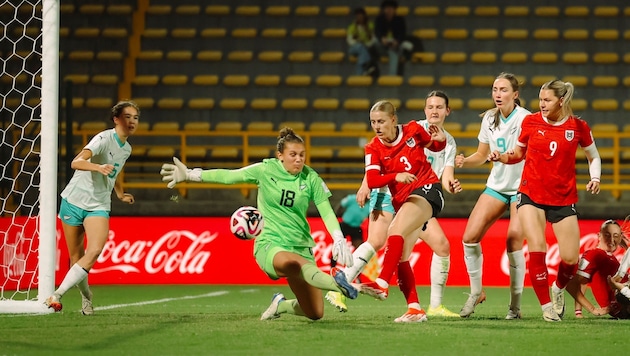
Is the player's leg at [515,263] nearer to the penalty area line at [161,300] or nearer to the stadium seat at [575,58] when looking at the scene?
the penalty area line at [161,300]

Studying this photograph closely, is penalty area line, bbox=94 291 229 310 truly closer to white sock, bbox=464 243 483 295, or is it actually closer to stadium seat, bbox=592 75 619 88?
white sock, bbox=464 243 483 295

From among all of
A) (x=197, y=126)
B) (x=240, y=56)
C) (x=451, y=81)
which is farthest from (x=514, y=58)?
(x=197, y=126)

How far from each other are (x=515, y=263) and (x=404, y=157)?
137cm

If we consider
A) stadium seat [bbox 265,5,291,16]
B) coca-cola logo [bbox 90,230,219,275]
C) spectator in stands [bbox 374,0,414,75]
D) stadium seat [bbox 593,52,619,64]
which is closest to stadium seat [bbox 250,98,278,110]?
spectator in stands [bbox 374,0,414,75]

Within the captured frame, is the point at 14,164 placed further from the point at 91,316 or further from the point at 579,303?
the point at 579,303

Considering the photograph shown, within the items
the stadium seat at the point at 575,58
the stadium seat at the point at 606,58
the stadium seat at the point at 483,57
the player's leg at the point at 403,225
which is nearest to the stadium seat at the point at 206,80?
the stadium seat at the point at 483,57

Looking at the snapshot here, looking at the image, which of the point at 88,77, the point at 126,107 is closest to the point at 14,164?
the point at 88,77

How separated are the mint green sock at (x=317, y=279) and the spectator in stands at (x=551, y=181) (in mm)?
1629

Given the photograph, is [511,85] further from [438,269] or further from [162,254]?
[162,254]

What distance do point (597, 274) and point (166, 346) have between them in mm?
4045

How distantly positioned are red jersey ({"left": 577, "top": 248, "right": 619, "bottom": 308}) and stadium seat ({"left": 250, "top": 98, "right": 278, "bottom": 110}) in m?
11.1

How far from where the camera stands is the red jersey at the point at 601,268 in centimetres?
838

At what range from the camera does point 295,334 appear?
267 inches

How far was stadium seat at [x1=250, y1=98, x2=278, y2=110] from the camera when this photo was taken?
1886 cm
